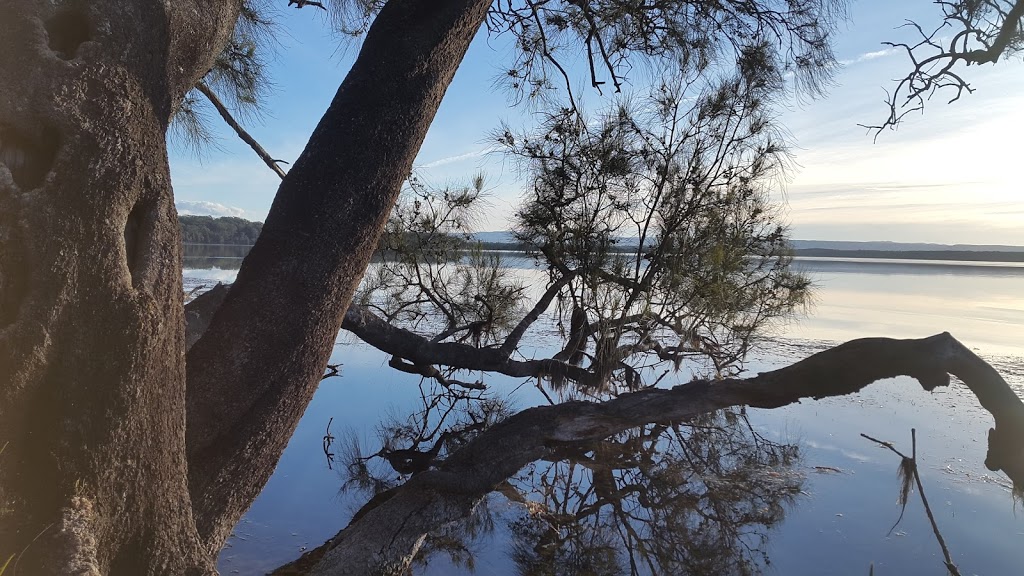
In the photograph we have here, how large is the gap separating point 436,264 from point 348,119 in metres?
3.31

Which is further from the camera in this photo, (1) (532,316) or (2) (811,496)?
(1) (532,316)

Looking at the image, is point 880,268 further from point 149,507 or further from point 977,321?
point 149,507

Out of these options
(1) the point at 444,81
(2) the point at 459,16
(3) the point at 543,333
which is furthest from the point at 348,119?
(3) the point at 543,333

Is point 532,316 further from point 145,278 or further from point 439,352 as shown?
point 145,278

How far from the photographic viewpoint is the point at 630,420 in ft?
8.09

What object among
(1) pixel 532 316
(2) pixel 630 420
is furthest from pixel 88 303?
(1) pixel 532 316

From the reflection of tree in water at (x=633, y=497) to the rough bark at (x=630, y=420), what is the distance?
1.27 ft

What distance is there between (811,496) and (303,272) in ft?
9.77

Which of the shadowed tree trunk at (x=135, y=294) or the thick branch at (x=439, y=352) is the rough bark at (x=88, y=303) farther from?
the thick branch at (x=439, y=352)

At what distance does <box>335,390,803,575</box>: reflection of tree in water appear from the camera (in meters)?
2.57

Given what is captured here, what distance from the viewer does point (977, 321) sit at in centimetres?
816

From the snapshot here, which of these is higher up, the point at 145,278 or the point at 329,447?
the point at 145,278

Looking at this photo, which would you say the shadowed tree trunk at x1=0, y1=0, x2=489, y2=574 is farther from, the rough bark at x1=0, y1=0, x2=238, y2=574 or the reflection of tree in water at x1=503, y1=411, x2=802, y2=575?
the reflection of tree in water at x1=503, y1=411, x2=802, y2=575

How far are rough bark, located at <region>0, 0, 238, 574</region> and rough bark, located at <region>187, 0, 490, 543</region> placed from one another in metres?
0.16
